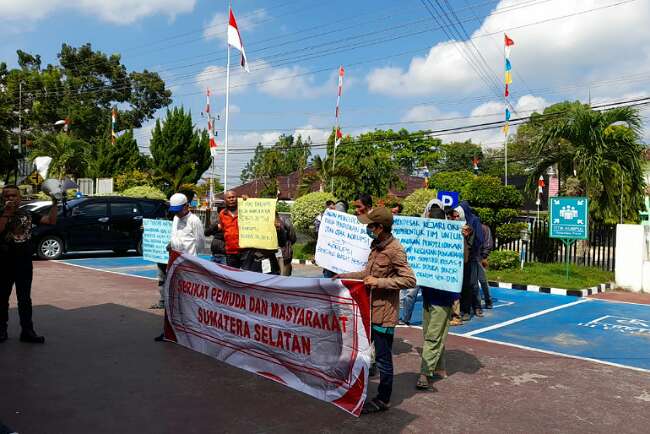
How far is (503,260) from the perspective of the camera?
1441 centimetres

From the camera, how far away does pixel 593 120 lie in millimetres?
16172

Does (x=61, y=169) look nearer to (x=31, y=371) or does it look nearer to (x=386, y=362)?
(x=31, y=371)

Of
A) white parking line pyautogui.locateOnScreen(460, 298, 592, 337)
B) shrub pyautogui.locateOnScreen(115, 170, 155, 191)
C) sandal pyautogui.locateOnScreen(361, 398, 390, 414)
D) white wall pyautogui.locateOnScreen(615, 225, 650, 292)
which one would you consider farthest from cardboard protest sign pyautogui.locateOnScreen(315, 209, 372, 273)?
shrub pyautogui.locateOnScreen(115, 170, 155, 191)

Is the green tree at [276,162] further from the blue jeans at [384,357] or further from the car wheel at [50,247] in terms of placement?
the blue jeans at [384,357]

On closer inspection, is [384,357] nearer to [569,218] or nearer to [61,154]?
[569,218]

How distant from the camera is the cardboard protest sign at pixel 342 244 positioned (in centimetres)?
629

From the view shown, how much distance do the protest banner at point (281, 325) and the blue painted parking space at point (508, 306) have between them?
3.58 meters

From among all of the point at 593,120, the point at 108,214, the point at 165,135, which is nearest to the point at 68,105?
the point at 165,135

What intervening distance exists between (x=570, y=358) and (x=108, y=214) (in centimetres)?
1413

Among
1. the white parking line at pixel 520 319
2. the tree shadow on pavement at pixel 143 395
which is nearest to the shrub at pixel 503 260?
the white parking line at pixel 520 319

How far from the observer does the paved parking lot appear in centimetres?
433

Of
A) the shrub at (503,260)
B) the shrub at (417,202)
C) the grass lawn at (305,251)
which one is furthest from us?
the shrub at (417,202)

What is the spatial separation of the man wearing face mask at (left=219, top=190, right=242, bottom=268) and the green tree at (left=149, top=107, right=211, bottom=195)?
31.7 m

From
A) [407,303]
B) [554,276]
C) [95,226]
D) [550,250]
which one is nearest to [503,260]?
[554,276]
